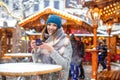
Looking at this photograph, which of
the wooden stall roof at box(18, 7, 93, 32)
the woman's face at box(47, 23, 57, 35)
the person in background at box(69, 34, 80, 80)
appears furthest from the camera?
the wooden stall roof at box(18, 7, 93, 32)

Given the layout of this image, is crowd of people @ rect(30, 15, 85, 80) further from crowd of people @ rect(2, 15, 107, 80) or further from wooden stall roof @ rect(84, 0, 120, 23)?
wooden stall roof @ rect(84, 0, 120, 23)

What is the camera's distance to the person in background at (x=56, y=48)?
3.34 metres

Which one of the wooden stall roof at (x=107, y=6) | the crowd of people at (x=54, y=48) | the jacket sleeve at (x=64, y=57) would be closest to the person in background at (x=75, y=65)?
the wooden stall roof at (x=107, y=6)

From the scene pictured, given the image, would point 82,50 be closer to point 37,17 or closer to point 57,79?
point 37,17

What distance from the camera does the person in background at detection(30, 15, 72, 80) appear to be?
3.34 m

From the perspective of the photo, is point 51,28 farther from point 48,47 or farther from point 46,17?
point 46,17

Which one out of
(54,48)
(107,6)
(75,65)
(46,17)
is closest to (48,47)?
(54,48)

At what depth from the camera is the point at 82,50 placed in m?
10.7

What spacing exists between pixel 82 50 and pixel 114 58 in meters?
13.0

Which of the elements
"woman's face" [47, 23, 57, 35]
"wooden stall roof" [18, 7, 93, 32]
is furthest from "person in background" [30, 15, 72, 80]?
"wooden stall roof" [18, 7, 93, 32]

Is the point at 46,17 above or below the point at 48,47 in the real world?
below

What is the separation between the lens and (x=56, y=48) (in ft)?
11.3

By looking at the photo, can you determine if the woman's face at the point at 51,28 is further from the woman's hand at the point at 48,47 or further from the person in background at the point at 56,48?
the woman's hand at the point at 48,47

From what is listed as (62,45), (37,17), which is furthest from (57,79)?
(37,17)
